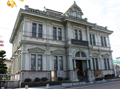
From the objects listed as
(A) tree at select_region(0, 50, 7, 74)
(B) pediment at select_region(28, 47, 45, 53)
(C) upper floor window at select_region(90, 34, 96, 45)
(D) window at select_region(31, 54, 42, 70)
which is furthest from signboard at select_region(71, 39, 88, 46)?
(A) tree at select_region(0, 50, 7, 74)

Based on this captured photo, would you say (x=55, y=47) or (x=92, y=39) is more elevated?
(x=92, y=39)

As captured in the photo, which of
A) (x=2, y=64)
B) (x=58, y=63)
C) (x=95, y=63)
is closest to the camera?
(x=58, y=63)

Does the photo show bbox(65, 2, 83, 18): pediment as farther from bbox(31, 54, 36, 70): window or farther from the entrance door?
bbox(31, 54, 36, 70): window

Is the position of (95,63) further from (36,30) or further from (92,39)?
(36,30)

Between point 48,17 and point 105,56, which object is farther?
point 105,56

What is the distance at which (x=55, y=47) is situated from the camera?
67.7 ft

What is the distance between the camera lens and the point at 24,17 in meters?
18.8

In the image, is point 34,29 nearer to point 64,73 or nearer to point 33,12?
point 33,12

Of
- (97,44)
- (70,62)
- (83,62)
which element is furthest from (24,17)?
(97,44)

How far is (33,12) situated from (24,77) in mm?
10243

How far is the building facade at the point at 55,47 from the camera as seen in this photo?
18.2m

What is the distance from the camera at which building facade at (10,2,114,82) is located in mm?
18188

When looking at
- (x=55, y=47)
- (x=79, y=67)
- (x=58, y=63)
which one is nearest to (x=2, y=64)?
(x=55, y=47)

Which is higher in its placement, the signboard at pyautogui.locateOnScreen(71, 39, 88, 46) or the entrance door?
the signboard at pyautogui.locateOnScreen(71, 39, 88, 46)
